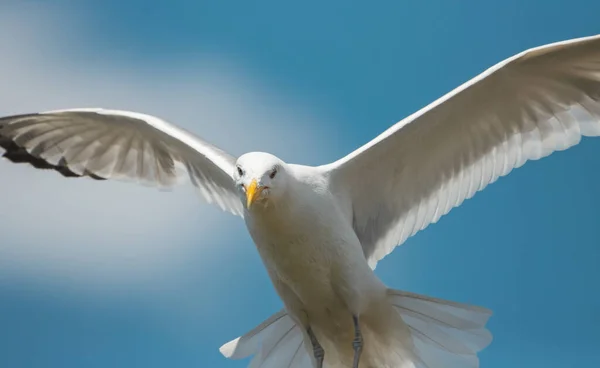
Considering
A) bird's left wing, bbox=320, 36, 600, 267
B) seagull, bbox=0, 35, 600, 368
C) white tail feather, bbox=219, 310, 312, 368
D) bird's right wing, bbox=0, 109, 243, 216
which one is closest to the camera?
seagull, bbox=0, 35, 600, 368

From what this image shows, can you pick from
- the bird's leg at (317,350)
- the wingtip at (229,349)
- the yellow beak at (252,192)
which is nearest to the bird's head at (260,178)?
the yellow beak at (252,192)

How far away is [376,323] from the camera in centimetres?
615

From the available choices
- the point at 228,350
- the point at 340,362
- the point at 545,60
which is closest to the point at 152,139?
the point at 228,350

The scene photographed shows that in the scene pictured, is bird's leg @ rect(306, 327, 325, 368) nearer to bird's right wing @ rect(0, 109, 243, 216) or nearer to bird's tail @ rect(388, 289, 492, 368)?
bird's tail @ rect(388, 289, 492, 368)

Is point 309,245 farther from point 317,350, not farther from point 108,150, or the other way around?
point 108,150

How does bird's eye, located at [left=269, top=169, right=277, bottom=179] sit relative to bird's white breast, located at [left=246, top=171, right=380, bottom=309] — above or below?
above

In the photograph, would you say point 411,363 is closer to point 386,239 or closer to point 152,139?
point 386,239

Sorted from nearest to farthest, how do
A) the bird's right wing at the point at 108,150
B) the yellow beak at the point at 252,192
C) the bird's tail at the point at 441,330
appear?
the yellow beak at the point at 252,192 < the bird's tail at the point at 441,330 < the bird's right wing at the point at 108,150

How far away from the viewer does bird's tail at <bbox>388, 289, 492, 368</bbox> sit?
6.14m

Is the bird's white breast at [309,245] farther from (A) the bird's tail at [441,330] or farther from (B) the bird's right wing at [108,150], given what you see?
(B) the bird's right wing at [108,150]

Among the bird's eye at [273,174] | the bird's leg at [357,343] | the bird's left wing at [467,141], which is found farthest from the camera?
the bird's leg at [357,343]

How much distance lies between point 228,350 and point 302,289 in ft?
3.48

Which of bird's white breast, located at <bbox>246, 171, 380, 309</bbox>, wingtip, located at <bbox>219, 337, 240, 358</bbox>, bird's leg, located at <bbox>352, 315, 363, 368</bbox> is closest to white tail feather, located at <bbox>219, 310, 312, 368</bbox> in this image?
wingtip, located at <bbox>219, 337, 240, 358</bbox>

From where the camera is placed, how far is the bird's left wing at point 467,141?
231 inches
